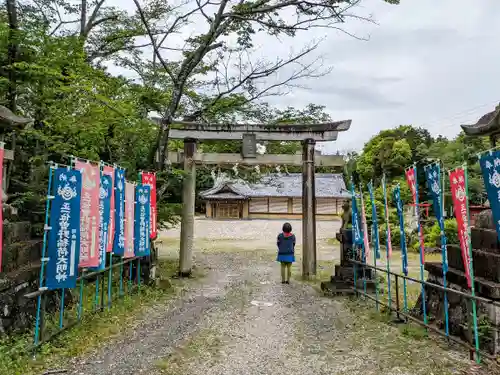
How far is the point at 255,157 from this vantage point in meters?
12.2

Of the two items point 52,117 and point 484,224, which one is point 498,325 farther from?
point 52,117

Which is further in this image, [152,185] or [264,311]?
[152,185]

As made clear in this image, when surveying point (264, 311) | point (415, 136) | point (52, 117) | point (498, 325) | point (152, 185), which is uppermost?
point (415, 136)

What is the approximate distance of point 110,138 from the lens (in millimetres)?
9734

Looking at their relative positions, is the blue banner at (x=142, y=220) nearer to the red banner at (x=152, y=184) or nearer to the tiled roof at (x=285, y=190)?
the red banner at (x=152, y=184)

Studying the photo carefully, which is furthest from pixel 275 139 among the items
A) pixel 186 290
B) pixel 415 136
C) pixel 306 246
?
pixel 415 136

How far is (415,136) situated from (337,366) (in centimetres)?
3796

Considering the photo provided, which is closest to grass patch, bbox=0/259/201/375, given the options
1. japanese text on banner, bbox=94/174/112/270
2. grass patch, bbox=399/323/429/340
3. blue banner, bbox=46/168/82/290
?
blue banner, bbox=46/168/82/290

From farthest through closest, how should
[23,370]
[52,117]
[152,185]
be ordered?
[152,185] → [52,117] → [23,370]

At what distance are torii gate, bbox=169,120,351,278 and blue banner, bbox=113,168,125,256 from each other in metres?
3.88

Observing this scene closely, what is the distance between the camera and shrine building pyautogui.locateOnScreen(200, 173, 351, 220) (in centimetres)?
3884

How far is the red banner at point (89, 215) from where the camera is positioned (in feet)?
19.0

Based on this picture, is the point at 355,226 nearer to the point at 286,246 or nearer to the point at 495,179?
the point at 286,246

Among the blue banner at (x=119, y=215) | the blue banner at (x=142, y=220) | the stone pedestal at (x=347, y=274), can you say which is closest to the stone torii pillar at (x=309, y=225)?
the stone pedestal at (x=347, y=274)
